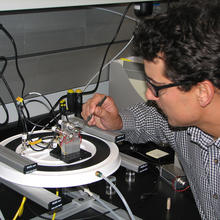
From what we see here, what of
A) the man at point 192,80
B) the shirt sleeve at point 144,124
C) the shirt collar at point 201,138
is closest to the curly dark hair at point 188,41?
the man at point 192,80

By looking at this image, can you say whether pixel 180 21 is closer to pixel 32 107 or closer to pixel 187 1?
pixel 187 1

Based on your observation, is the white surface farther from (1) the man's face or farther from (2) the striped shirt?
(2) the striped shirt

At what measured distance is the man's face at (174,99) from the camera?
102 cm

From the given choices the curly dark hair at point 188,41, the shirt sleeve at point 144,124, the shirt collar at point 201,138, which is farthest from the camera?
the shirt sleeve at point 144,124

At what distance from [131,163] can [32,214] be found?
0.35 m

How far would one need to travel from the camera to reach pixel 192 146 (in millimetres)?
1311

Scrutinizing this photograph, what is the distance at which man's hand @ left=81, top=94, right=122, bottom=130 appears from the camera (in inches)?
50.2

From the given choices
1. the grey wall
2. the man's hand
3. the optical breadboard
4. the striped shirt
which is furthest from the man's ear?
the grey wall

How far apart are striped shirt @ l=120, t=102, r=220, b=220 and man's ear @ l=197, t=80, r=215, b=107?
0.17 metres

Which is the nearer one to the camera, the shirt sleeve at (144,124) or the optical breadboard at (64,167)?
the optical breadboard at (64,167)

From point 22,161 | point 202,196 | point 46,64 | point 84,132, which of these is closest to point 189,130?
point 202,196

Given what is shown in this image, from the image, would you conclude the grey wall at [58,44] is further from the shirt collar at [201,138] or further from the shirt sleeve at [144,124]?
the shirt collar at [201,138]

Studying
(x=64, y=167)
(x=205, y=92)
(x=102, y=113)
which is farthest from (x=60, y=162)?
(x=205, y=92)

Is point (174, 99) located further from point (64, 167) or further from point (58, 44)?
point (58, 44)
